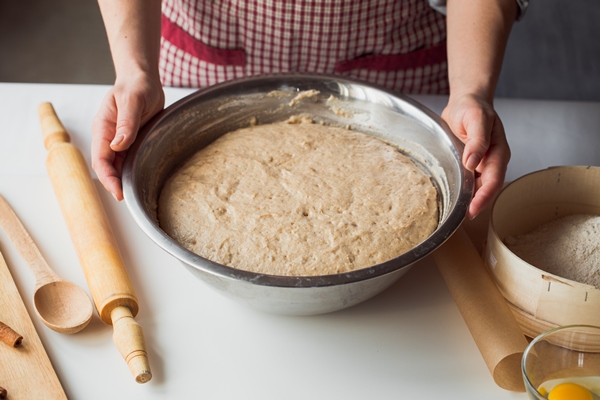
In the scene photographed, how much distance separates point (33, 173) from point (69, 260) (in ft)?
0.97

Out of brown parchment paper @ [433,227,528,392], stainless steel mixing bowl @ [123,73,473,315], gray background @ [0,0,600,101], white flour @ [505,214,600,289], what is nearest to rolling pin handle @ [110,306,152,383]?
stainless steel mixing bowl @ [123,73,473,315]

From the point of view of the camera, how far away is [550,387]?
90 cm

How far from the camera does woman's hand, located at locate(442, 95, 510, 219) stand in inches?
41.9

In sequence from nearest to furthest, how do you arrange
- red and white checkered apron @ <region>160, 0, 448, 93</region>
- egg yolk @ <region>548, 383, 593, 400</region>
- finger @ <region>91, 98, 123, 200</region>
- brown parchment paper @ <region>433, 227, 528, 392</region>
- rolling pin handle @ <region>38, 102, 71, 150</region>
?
egg yolk @ <region>548, 383, 593, 400</region> < brown parchment paper @ <region>433, 227, 528, 392</region> < finger @ <region>91, 98, 123, 200</region> < rolling pin handle @ <region>38, 102, 71, 150</region> < red and white checkered apron @ <region>160, 0, 448, 93</region>

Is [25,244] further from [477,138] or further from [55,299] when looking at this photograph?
[477,138]

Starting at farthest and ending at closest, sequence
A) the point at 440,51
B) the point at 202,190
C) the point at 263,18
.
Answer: the point at 440,51 → the point at 263,18 → the point at 202,190

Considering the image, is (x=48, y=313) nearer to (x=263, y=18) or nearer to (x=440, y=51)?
(x=263, y=18)

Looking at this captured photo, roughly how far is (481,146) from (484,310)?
27 cm

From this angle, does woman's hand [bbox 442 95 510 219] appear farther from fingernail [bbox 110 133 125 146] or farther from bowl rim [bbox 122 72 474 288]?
fingernail [bbox 110 133 125 146]

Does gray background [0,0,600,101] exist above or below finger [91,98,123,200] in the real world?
below

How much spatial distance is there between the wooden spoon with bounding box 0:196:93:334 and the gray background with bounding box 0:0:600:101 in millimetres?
2181

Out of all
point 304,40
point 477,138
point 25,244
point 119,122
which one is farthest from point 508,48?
point 25,244

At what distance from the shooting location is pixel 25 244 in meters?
1.20

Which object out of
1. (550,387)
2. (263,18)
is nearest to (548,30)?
(263,18)
